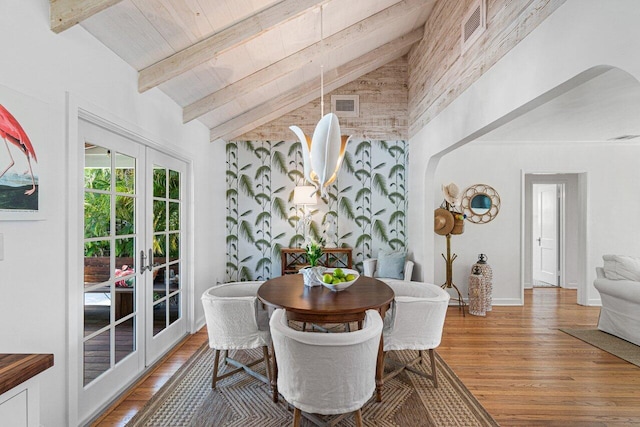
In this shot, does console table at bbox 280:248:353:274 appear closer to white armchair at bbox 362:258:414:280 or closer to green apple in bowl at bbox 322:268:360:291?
white armchair at bbox 362:258:414:280

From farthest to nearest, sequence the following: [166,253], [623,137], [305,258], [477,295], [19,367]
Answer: [305,258] < [623,137] < [477,295] < [166,253] < [19,367]

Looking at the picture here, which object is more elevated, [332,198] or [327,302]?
[332,198]

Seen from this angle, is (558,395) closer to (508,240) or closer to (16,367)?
(508,240)

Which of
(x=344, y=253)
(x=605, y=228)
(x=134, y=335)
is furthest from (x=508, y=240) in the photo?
(x=134, y=335)

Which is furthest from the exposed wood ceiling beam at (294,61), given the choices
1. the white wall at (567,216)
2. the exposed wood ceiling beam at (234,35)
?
the white wall at (567,216)

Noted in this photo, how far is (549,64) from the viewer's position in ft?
5.83

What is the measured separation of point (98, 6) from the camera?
68.1 inches

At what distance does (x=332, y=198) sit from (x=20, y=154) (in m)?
3.89

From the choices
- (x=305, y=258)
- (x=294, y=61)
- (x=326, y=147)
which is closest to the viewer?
(x=326, y=147)

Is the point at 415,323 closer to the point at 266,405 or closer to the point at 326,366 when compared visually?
the point at 326,366

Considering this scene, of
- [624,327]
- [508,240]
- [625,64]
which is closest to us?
[625,64]

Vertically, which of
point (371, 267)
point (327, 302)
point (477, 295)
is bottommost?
point (477, 295)

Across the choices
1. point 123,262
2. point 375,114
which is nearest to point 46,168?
point 123,262

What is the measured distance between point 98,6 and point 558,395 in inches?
154
